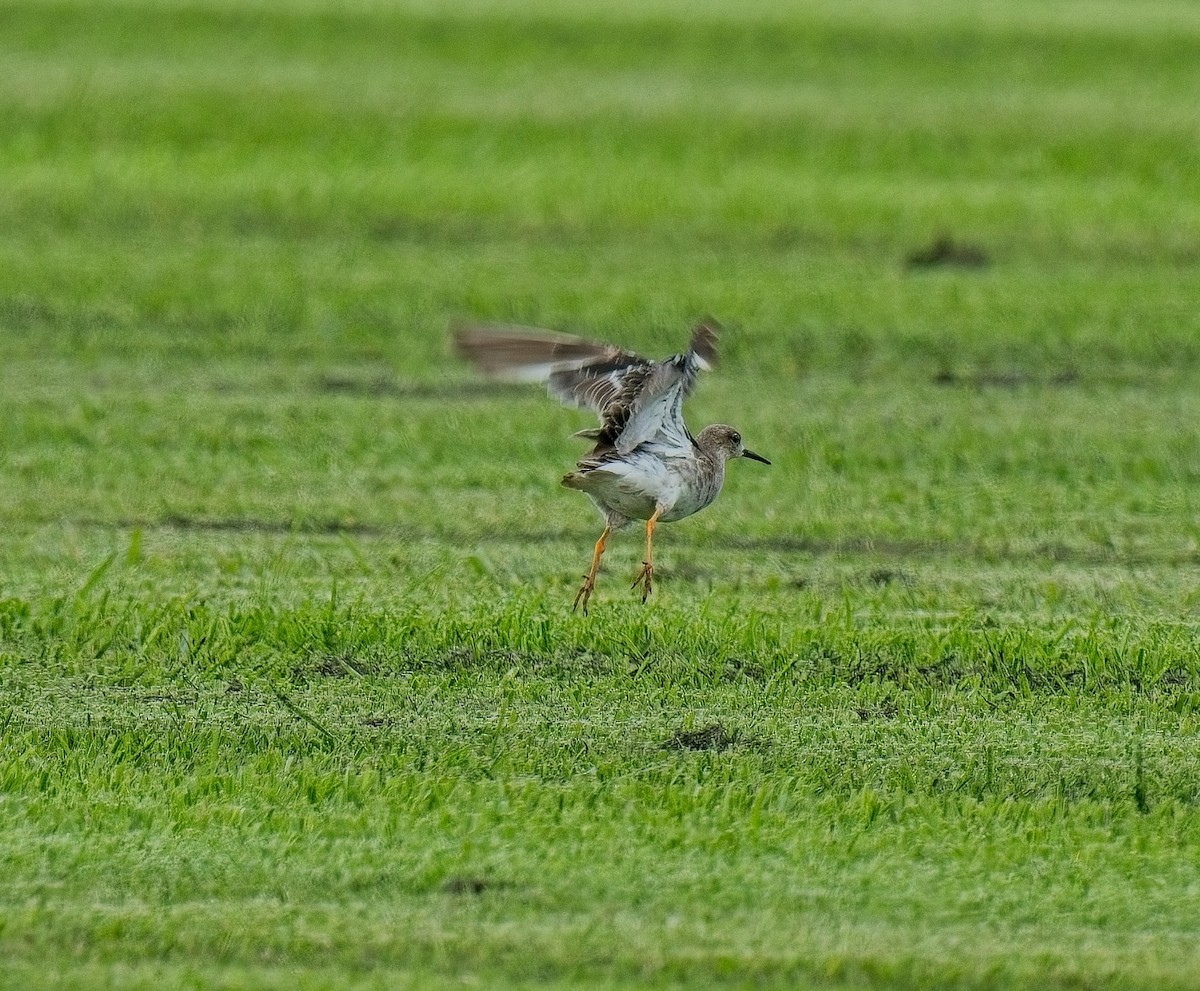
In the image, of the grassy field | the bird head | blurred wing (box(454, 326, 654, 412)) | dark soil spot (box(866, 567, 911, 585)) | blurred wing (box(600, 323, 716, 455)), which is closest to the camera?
the grassy field

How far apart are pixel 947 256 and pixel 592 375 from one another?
7060 mm

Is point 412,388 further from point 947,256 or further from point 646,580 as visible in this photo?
point 947,256

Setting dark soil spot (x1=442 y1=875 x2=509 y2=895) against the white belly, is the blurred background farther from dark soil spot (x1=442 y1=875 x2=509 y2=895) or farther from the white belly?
dark soil spot (x1=442 y1=875 x2=509 y2=895)

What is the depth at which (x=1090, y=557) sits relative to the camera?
7758 mm

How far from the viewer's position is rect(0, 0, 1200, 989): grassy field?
15.5 feet

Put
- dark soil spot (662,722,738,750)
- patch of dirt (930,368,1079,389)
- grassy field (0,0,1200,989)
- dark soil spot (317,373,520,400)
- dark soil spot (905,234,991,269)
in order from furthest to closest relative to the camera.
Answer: dark soil spot (905,234,991,269)
patch of dirt (930,368,1079,389)
dark soil spot (317,373,520,400)
dark soil spot (662,722,738,750)
grassy field (0,0,1200,989)

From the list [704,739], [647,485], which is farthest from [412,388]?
[704,739]

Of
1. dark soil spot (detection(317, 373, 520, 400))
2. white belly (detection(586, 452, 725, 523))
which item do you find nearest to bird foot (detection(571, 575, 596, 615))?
white belly (detection(586, 452, 725, 523))

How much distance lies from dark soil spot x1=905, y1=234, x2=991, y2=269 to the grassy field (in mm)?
80

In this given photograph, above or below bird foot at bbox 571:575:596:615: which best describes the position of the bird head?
above

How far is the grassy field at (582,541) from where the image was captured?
186 inches

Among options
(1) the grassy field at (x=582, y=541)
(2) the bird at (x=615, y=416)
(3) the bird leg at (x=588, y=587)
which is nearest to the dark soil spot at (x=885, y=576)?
(1) the grassy field at (x=582, y=541)

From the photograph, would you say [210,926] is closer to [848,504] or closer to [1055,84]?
[848,504]

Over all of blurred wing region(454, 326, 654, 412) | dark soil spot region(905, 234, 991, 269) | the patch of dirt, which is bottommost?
the patch of dirt
